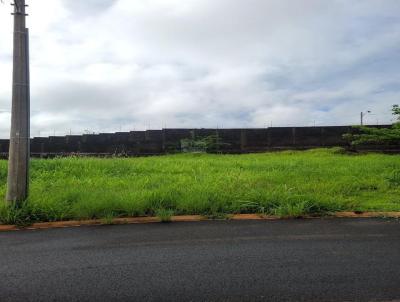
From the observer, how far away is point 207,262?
439 centimetres

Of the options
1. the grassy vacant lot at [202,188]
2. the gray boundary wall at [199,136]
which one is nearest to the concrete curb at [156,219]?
the grassy vacant lot at [202,188]

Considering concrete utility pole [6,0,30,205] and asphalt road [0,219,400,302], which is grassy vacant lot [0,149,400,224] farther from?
asphalt road [0,219,400,302]

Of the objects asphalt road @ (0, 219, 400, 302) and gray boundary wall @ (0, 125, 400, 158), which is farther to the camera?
gray boundary wall @ (0, 125, 400, 158)

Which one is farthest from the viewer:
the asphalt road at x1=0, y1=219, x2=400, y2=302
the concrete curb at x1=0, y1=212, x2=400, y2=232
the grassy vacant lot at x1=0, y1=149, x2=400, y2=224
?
the grassy vacant lot at x1=0, y1=149, x2=400, y2=224

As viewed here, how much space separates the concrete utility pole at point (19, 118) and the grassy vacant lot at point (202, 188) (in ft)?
0.96

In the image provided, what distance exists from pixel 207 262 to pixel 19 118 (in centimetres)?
405

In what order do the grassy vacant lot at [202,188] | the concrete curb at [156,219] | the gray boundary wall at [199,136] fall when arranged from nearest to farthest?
the concrete curb at [156,219]
the grassy vacant lot at [202,188]
the gray boundary wall at [199,136]

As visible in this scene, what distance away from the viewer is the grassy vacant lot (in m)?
6.84

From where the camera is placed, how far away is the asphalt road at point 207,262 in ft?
11.9

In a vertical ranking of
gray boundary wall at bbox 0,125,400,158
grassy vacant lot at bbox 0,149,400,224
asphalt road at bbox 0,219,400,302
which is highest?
gray boundary wall at bbox 0,125,400,158

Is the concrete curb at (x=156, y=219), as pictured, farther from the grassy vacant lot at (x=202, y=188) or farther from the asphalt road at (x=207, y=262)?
the asphalt road at (x=207, y=262)

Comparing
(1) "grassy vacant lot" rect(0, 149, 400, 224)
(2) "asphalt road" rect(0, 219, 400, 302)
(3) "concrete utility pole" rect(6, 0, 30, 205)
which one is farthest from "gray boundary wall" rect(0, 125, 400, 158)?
(2) "asphalt road" rect(0, 219, 400, 302)

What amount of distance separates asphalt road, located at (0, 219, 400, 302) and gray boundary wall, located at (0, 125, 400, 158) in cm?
1117

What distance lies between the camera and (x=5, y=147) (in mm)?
18906
